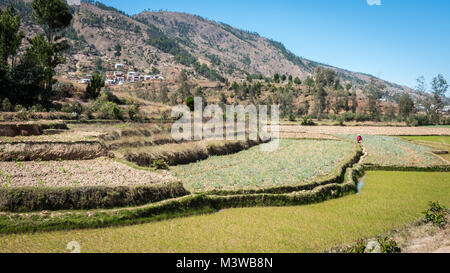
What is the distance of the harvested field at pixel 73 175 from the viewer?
10.2 meters

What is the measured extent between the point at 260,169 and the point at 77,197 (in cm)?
1107

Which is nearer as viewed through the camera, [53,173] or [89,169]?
[53,173]

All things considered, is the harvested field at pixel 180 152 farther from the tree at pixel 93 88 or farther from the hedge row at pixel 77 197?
the tree at pixel 93 88

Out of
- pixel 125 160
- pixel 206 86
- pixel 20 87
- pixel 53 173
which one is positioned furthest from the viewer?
pixel 206 86

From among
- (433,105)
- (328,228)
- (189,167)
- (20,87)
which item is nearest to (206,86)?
(433,105)

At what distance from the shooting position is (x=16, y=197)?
882 cm

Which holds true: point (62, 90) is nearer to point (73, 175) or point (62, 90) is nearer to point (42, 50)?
point (42, 50)

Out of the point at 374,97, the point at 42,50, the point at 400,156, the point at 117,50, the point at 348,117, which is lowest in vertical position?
the point at 400,156

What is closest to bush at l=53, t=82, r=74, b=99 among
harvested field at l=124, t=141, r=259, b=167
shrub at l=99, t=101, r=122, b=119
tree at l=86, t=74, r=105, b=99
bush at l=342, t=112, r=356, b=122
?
tree at l=86, t=74, r=105, b=99

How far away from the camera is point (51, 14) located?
36406 millimetres

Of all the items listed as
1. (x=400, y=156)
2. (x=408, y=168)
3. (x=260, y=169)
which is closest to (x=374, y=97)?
(x=400, y=156)

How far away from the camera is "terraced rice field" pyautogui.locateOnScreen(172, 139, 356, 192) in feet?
46.9

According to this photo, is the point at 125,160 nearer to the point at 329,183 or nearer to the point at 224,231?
the point at 224,231
